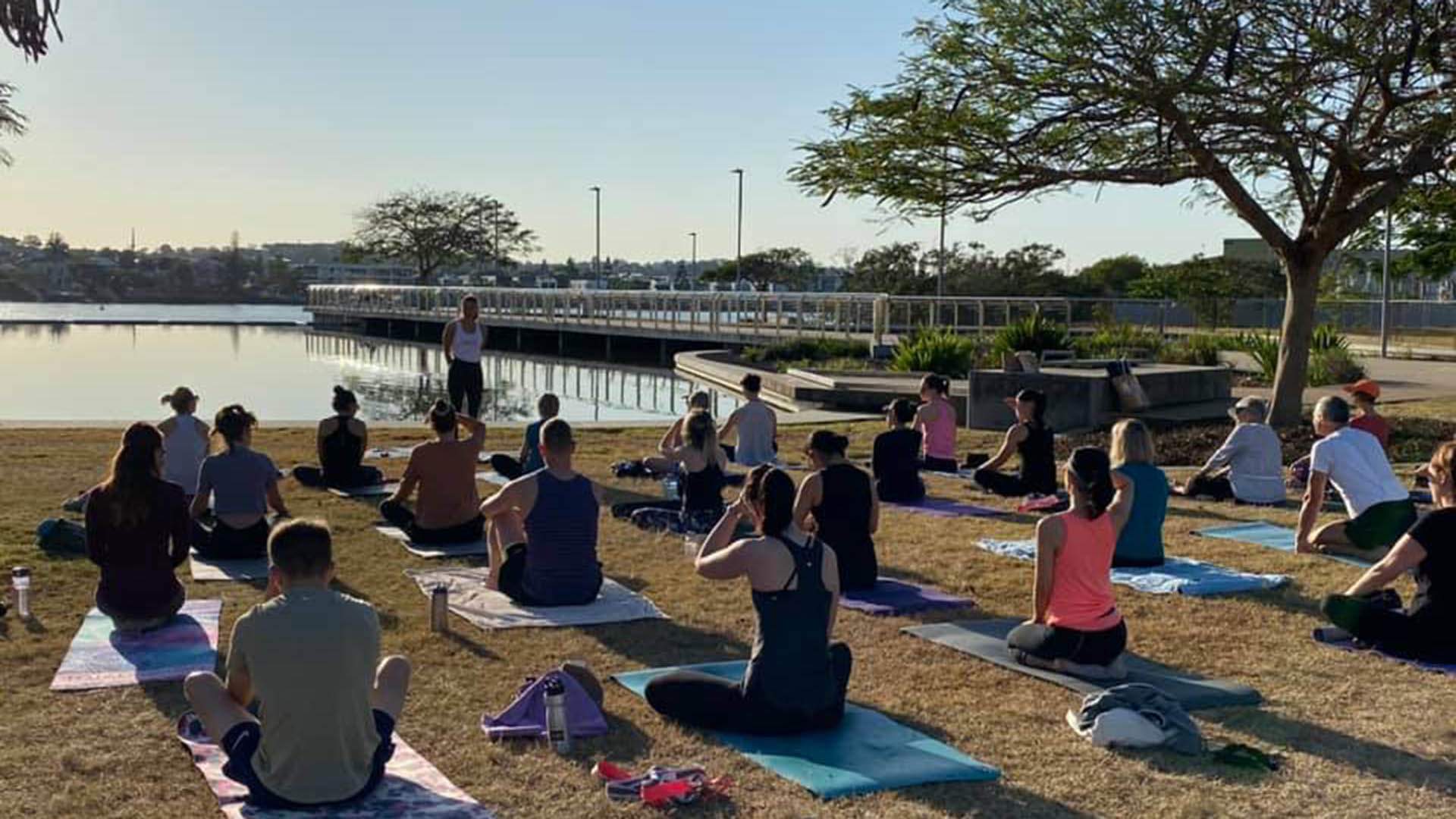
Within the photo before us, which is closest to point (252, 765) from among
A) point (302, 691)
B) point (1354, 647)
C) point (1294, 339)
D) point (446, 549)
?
point (302, 691)

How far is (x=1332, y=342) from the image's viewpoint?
87.5 feet

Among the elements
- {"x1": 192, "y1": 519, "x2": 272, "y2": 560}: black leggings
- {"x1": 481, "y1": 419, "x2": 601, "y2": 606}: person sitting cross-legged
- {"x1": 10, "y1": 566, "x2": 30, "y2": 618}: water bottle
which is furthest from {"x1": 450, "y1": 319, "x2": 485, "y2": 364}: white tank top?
{"x1": 10, "y1": 566, "x2": 30, "y2": 618}: water bottle

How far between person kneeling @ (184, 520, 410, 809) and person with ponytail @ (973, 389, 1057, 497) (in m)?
8.00

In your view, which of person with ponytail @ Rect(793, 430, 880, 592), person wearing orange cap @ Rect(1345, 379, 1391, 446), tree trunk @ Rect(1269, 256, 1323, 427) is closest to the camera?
person with ponytail @ Rect(793, 430, 880, 592)

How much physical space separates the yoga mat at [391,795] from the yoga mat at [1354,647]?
4616 mm

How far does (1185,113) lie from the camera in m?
14.3

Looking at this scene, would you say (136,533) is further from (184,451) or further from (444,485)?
(184,451)

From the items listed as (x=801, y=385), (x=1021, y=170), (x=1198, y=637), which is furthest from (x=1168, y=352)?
(x=1198, y=637)

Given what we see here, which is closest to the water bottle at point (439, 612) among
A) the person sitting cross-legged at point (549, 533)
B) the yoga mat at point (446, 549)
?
the person sitting cross-legged at point (549, 533)

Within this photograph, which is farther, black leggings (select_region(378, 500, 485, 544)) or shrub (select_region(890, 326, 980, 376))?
shrub (select_region(890, 326, 980, 376))

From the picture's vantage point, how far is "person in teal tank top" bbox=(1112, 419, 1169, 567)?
323 inches

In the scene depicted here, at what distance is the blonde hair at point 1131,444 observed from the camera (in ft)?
26.8

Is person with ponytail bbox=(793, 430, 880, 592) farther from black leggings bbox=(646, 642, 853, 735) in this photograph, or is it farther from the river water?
the river water

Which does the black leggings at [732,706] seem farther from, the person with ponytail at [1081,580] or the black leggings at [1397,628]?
the black leggings at [1397,628]
